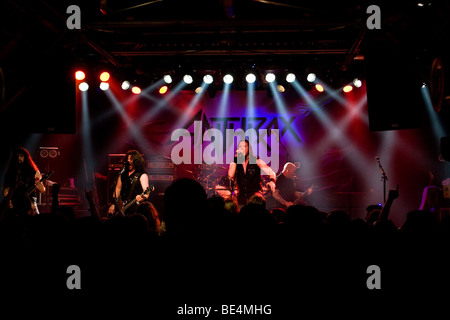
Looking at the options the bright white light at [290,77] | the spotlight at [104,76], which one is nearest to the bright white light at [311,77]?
the bright white light at [290,77]

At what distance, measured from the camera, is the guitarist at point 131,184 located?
696 cm

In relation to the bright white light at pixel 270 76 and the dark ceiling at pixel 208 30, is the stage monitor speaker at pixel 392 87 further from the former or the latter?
the bright white light at pixel 270 76

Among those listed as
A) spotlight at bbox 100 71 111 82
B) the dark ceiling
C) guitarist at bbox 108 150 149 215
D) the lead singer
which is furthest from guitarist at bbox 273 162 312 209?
spotlight at bbox 100 71 111 82

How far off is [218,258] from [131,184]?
5.31 meters

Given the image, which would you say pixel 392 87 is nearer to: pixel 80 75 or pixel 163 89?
pixel 163 89

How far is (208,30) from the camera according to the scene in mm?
6316

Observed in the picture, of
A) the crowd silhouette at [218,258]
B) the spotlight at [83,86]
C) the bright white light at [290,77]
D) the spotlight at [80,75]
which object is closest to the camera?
the crowd silhouette at [218,258]

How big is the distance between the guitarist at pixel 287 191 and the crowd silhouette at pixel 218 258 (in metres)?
6.58

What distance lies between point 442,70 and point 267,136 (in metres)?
5.19

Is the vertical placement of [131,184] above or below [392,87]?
below

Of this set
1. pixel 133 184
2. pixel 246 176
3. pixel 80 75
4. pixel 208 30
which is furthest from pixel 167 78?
pixel 246 176

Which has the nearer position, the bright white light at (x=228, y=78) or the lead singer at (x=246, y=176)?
the lead singer at (x=246, y=176)

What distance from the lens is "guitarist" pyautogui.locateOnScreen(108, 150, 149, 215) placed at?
696 cm

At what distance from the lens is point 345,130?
9.51 meters
